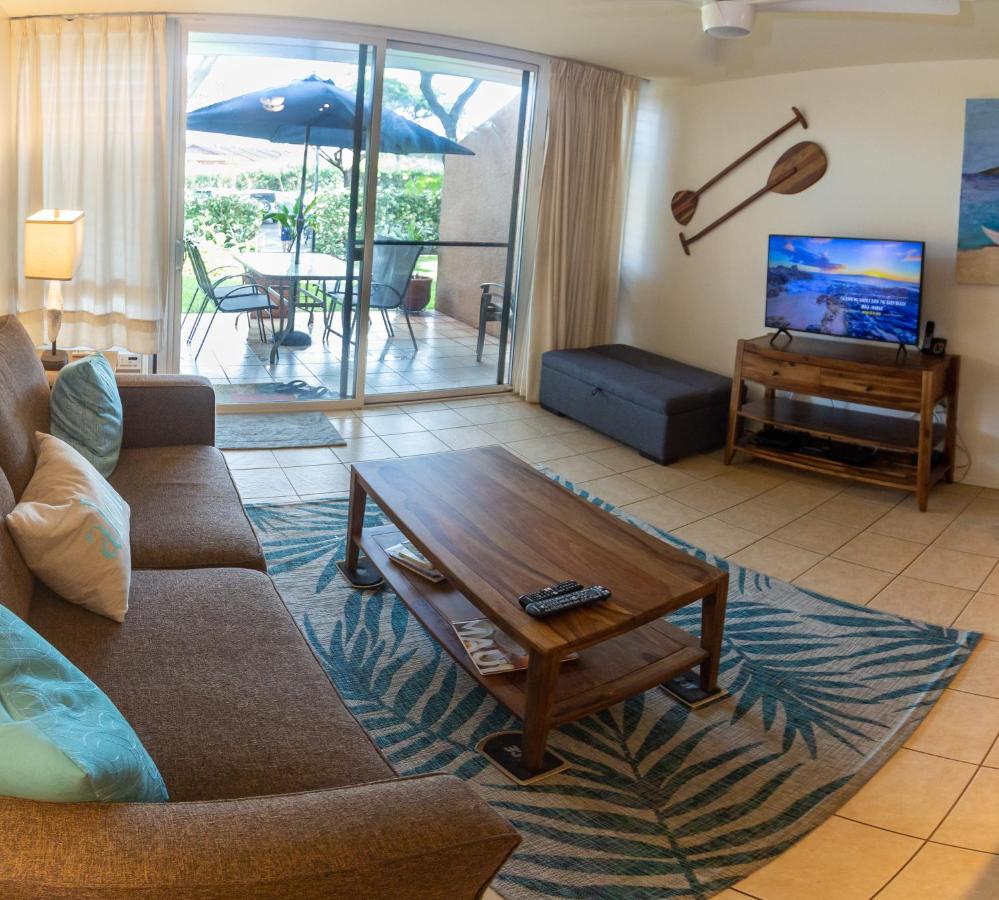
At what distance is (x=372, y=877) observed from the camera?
1195 millimetres

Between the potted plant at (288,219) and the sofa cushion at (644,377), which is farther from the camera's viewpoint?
the potted plant at (288,219)

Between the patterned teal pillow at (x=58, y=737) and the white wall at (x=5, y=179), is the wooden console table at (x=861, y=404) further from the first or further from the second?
the patterned teal pillow at (x=58, y=737)

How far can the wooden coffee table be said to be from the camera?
2316mm

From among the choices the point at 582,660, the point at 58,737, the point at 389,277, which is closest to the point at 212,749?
the point at 58,737

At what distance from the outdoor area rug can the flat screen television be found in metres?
2.45

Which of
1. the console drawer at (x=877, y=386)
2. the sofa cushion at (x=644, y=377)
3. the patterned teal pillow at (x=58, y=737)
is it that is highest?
the console drawer at (x=877, y=386)

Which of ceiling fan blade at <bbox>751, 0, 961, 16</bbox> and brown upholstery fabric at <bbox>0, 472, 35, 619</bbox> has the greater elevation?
ceiling fan blade at <bbox>751, 0, 961, 16</bbox>

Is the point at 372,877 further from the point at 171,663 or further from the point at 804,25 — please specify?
the point at 804,25

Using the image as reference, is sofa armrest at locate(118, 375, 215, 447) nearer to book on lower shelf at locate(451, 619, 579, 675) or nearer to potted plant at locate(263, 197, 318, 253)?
book on lower shelf at locate(451, 619, 579, 675)

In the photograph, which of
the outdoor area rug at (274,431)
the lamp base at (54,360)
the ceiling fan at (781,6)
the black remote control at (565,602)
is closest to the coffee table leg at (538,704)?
the black remote control at (565,602)

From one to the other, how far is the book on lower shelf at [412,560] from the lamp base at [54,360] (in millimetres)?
1701

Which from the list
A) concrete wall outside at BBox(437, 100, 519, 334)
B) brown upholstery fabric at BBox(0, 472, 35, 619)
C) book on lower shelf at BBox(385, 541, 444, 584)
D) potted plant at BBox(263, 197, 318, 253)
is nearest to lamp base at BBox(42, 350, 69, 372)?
potted plant at BBox(263, 197, 318, 253)

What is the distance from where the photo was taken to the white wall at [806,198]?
4.65m

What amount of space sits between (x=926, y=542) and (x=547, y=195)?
2956mm
